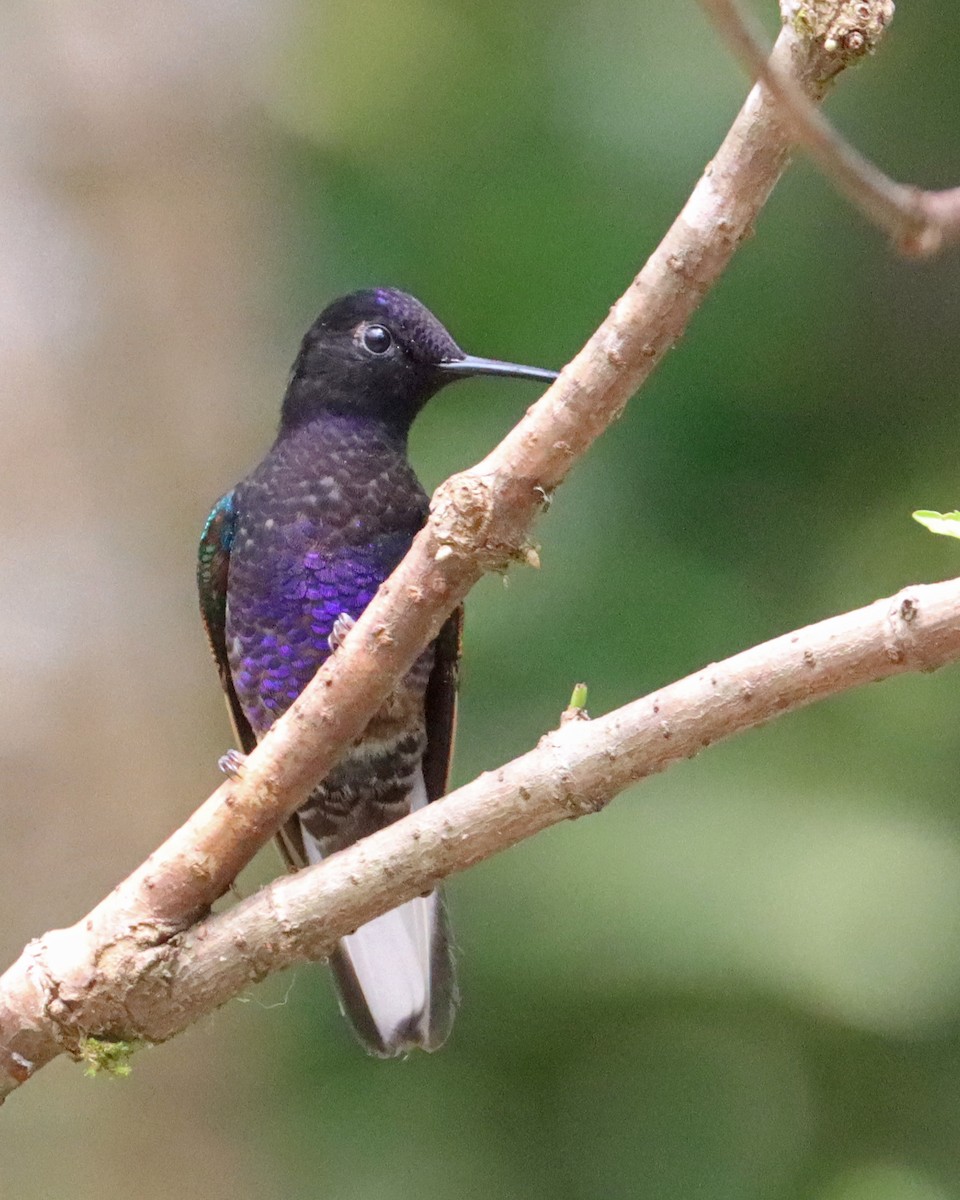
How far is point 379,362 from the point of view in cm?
225

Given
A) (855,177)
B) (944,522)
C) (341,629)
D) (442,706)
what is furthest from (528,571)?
(855,177)

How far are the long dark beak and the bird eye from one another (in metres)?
0.09

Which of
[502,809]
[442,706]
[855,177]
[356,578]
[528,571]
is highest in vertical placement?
[528,571]

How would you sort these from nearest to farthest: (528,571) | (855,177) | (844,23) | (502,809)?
(855,177) → (844,23) → (502,809) → (528,571)

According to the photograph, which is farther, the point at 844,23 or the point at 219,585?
the point at 219,585

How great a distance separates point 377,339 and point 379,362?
3 centimetres

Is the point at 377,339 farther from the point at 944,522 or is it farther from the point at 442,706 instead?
the point at 944,522

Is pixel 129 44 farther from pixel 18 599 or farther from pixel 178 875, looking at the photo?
pixel 178 875

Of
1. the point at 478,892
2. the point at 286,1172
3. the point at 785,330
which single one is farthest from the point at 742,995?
the point at 785,330

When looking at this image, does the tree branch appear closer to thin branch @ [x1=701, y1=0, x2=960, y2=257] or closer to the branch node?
the branch node

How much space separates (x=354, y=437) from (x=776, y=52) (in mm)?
1173

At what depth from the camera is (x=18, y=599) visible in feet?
10.4

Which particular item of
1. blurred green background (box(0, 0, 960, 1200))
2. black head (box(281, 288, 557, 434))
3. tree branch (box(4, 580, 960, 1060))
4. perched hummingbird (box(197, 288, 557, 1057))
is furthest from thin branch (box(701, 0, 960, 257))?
blurred green background (box(0, 0, 960, 1200))

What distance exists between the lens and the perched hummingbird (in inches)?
85.8
